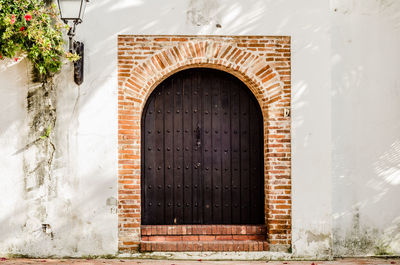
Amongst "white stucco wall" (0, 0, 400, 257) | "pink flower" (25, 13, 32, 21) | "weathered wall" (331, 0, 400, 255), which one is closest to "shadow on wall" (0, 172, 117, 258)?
"white stucco wall" (0, 0, 400, 257)

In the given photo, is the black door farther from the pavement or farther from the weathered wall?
the weathered wall

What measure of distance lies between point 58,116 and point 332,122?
3955 mm

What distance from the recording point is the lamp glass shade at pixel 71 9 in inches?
197

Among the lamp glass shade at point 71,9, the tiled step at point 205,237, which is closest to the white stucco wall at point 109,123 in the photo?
A: the tiled step at point 205,237

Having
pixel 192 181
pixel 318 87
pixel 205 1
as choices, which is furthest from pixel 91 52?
pixel 318 87

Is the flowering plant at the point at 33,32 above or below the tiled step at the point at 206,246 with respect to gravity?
above

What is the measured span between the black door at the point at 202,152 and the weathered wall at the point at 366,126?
1.20 metres

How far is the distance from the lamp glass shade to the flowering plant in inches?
13.0

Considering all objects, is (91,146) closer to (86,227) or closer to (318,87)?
(86,227)

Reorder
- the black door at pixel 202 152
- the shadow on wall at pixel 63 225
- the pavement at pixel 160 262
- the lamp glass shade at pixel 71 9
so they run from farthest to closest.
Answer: the black door at pixel 202 152
the shadow on wall at pixel 63 225
the pavement at pixel 160 262
the lamp glass shade at pixel 71 9

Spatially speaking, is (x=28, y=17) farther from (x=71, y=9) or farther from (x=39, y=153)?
(x=39, y=153)

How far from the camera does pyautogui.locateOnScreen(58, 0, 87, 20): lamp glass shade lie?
16.4 ft

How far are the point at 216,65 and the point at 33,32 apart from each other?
8.04 ft

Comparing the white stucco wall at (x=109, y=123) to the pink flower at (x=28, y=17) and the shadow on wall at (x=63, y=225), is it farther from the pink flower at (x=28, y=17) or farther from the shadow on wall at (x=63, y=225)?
the pink flower at (x=28, y=17)
